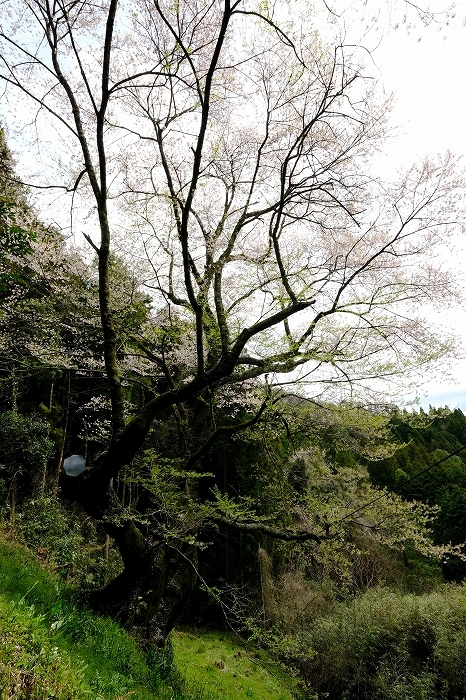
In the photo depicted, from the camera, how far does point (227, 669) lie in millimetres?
9203

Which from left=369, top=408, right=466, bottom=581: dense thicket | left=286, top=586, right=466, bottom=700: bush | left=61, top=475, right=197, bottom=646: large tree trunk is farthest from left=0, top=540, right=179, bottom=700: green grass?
left=369, top=408, right=466, bottom=581: dense thicket

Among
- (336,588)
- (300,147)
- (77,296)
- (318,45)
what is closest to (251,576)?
(336,588)

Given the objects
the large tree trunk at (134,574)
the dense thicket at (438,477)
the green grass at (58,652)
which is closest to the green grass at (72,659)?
the green grass at (58,652)

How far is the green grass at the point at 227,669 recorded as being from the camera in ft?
25.5

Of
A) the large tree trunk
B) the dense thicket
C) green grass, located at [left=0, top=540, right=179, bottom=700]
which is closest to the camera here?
green grass, located at [left=0, top=540, right=179, bottom=700]

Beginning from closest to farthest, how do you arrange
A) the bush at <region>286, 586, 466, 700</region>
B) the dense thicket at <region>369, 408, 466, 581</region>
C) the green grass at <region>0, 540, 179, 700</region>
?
the green grass at <region>0, 540, 179, 700</region>, the bush at <region>286, 586, 466, 700</region>, the dense thicket at <region>369, 408, 466, 581</region>

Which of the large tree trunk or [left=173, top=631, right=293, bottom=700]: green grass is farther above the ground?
the large tree trunk

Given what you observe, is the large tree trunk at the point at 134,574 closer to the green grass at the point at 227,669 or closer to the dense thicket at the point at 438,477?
the green grass at the point at 227,669

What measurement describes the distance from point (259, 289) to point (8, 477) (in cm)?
790

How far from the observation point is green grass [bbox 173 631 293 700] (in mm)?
7766

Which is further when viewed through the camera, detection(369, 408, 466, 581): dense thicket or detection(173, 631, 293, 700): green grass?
detection(369, 408, 466, 581): dense thicket

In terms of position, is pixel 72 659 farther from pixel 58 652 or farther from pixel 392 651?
pixel 392 651

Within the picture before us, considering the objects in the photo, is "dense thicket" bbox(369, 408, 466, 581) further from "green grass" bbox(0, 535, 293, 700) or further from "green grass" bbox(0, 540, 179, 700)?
"green grass" bbox(0, 540, 179, 700)

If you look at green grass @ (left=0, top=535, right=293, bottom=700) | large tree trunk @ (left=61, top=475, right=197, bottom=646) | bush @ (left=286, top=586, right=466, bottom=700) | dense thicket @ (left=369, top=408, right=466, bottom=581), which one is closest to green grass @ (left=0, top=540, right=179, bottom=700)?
green grass @ (left=0, top=535, right=293, bottom=700)
